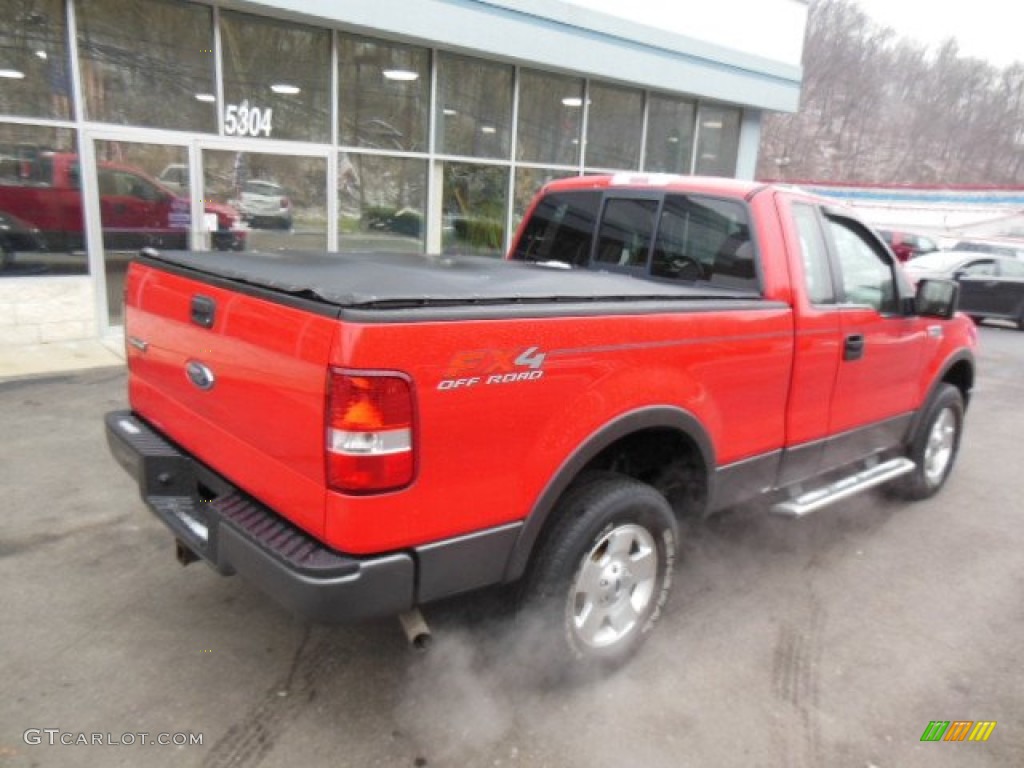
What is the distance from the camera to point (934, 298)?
13.8ft

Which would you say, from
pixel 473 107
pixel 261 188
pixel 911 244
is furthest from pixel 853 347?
pixel 911 244

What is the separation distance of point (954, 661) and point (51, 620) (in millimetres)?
3737

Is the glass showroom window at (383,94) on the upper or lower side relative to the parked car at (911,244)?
upper

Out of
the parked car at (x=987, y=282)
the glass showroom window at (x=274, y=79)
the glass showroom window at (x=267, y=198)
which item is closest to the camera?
the glass showroom window at (x=274, y=79)

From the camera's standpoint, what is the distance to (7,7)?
7512mm

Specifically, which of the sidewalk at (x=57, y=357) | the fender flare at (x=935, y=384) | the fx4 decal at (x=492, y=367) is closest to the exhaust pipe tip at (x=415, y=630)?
the fx4 decal at (x=492, y=367)

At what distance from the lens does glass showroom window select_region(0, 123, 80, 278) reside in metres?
7.70

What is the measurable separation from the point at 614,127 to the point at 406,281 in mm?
10960

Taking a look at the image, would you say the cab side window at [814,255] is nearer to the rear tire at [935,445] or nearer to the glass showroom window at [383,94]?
the rear tire at [935,445]

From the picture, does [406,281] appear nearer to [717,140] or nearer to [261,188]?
[261,188]

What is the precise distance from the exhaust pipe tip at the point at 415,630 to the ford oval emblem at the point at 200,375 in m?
1.01

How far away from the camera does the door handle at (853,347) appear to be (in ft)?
12.3

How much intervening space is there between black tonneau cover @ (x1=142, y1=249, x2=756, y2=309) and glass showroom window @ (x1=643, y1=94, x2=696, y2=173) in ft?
33.8

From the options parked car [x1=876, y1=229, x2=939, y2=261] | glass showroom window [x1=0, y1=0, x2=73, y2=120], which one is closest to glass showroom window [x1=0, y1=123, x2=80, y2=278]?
glass showroom window [x1=0, y1=0, x2=73, y2=120]
